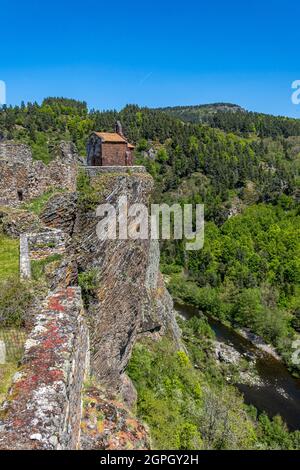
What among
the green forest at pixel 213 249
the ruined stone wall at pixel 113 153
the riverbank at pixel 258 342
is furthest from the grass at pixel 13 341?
the riverbank at pixel 258 342

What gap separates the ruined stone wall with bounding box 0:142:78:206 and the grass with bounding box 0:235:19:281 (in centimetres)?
314

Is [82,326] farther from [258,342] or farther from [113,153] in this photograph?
[258,342]

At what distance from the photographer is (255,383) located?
4319 cm

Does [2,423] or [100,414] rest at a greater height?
[2,423]

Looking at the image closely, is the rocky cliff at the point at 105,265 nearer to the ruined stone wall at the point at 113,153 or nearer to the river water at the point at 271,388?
the ruined stone wall at the point at 113,153

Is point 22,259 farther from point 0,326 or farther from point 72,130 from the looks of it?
point 72,130

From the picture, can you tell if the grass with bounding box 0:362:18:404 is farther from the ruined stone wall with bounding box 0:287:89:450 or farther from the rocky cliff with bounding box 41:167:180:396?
the rocky cliff with bounding box 41:167:180:396

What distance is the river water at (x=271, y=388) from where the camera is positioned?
38250 mm

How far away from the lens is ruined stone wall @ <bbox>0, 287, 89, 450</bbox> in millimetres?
4453

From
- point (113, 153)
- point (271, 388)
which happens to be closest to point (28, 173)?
point (113, 153)
